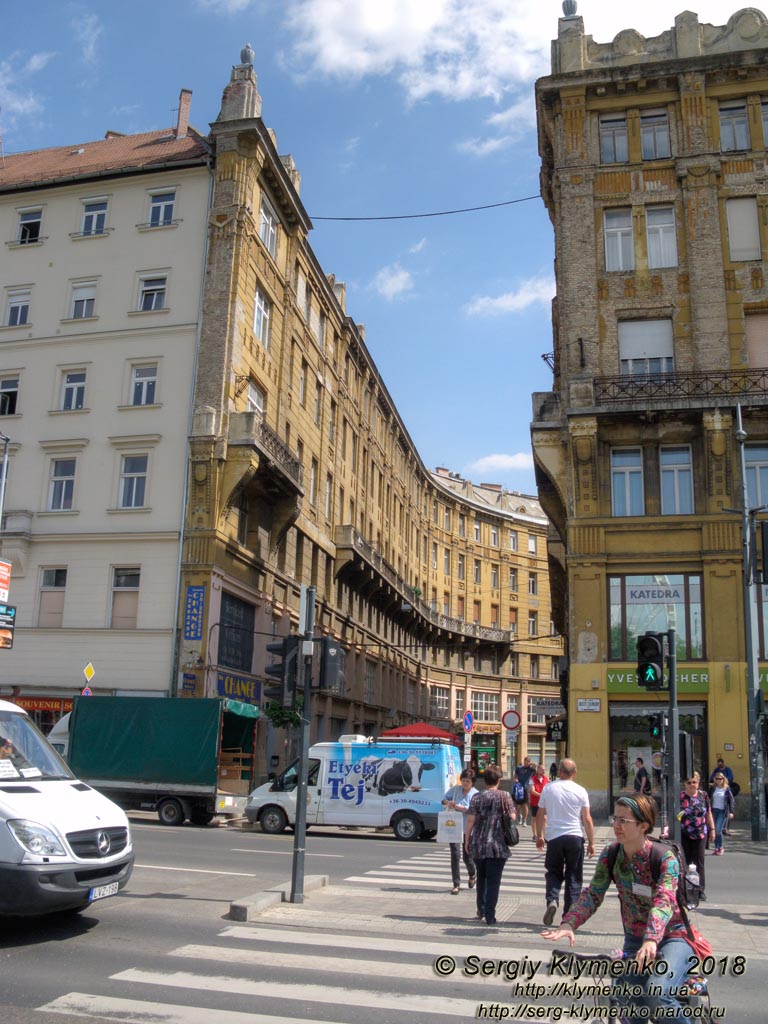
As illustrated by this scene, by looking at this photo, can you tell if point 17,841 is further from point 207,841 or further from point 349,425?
point 349,425

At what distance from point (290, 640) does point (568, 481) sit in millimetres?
19039

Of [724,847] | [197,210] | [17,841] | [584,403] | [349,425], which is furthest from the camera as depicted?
[349,425]

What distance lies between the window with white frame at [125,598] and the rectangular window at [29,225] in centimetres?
1393

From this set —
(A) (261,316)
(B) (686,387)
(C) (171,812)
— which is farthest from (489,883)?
(A) (261,316)

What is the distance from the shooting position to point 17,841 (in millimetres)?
7707

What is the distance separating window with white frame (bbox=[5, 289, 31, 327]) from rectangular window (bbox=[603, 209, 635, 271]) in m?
20.7

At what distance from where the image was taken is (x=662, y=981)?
4.51m

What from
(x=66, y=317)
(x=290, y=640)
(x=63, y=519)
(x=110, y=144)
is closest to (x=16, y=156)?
(x=110, y=144)

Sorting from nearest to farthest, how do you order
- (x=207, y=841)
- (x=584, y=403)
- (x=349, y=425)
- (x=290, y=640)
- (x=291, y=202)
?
(x=290, y=640)
(x=207, y=841)
(x=584, y=403)
(x=291, y=202)
(x=349, y=425)

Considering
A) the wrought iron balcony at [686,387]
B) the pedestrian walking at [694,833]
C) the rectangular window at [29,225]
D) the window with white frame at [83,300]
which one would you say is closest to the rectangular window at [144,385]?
the window with white frame at [83,300]

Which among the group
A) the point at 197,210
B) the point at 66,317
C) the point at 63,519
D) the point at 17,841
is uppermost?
the point at 197,210

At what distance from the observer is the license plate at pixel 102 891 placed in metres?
8.01

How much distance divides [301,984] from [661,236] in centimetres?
2849

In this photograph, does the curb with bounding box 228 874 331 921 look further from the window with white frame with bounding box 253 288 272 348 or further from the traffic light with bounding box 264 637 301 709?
the window with white frame with bounding box 253 288 272 348
